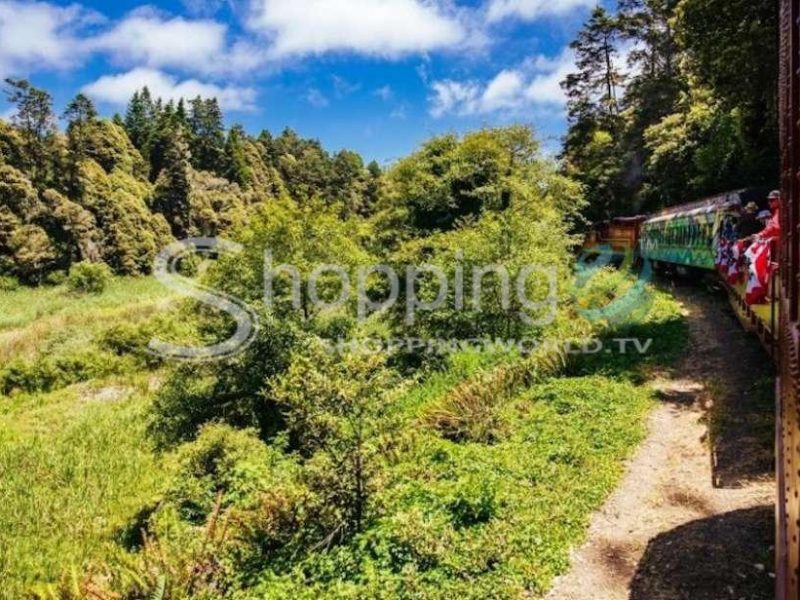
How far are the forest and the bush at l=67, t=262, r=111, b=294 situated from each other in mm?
6912

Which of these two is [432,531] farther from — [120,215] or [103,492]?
[120,215]

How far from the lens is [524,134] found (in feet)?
85.9

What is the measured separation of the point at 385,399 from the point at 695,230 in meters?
13.5

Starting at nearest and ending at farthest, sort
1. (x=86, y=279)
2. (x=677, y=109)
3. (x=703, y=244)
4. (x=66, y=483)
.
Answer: (x=66, y=483) → (x=703, y=244) → (x=677, y=109) → (x=86, y=279)

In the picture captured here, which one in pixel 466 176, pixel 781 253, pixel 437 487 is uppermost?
pixel 466 176

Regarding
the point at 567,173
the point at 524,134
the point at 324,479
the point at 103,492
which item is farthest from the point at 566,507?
the point at 567,173

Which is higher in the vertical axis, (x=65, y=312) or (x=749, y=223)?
(x=749, y=223)

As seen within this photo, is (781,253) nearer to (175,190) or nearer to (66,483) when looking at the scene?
(66,483)

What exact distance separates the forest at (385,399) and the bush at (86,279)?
6912 millimetres

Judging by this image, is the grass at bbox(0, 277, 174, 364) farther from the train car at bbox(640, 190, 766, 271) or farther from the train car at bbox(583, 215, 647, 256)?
the train car at bbox(583, 215, 647, 256)

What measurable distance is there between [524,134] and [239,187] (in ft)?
177

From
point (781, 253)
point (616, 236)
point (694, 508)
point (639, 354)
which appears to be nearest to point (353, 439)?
point (694, 508)

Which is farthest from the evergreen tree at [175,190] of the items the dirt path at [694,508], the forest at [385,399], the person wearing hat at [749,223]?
the dirt path at [694,508]

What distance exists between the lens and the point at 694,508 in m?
7.32
